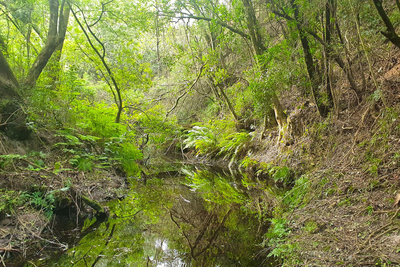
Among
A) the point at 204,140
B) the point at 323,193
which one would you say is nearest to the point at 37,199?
the point at 323,193

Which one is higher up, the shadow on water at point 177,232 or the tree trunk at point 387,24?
the tree trunk at point 387,24

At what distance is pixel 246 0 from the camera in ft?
20.6

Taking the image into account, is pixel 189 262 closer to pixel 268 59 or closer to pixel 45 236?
pixel 45 236

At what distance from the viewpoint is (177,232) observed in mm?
3814

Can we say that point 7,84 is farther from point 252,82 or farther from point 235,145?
point 235,145

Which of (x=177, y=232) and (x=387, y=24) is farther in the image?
(x=177, y=232)

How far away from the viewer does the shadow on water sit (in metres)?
3.00

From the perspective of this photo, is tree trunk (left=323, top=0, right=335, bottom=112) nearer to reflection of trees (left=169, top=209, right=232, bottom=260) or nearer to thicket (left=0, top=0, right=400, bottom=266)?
thicket (left=0, top=0, right=400, bottom=266)

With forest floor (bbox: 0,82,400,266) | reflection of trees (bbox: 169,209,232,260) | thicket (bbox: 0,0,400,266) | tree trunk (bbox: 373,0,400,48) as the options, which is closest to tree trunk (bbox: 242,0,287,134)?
thicket (bbox: 0,0,400,266)

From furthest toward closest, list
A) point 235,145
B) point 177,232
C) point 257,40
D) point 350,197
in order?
point 235,145
point 257,40
point 177,232
point 350,197

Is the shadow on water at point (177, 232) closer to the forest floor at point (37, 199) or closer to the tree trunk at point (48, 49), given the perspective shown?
the forest floor at point (37, 199)

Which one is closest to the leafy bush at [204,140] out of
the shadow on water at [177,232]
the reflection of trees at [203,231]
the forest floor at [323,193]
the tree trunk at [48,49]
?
the shadow on water at [177,232]

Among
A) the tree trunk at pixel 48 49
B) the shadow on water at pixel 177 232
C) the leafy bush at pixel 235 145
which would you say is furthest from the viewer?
the leafy bush at pixel 235 145

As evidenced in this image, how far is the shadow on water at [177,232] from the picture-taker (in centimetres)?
300
